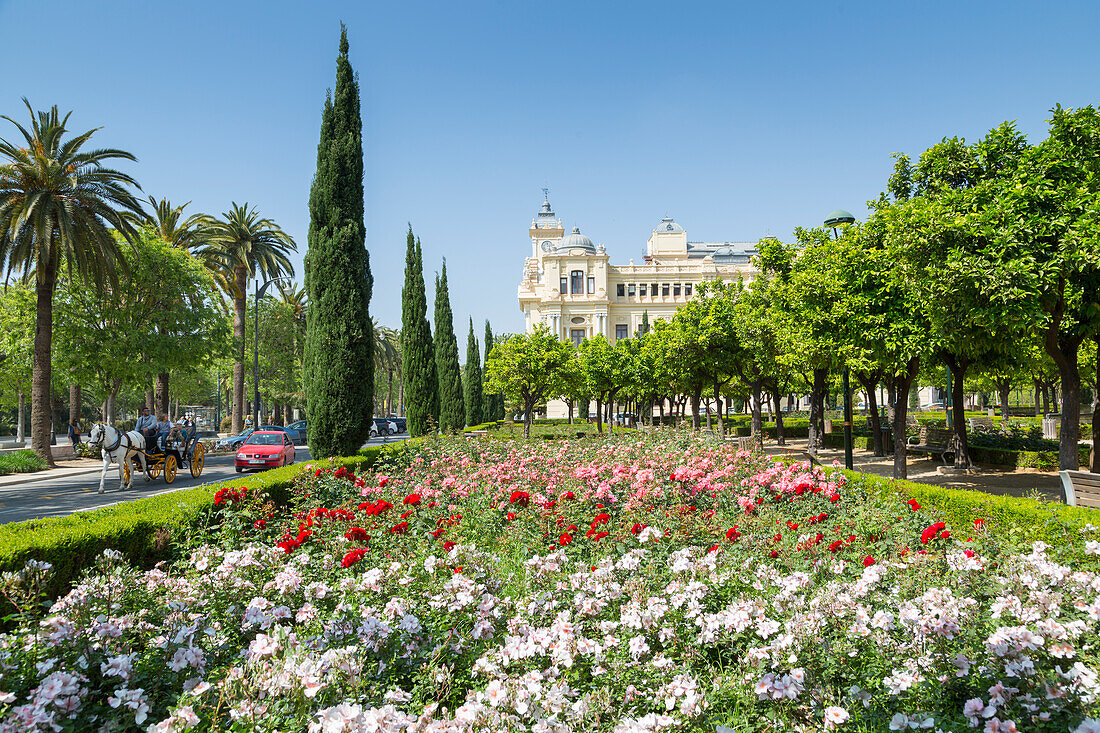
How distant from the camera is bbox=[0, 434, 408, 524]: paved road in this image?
11422 millimetres

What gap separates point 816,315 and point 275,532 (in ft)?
33.1

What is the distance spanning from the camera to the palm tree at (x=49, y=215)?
57.1ft

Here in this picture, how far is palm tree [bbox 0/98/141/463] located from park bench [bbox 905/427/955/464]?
23.8 m

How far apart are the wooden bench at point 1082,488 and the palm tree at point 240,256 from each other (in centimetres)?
3032

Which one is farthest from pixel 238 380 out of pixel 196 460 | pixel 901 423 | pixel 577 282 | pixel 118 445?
pixel 577 282

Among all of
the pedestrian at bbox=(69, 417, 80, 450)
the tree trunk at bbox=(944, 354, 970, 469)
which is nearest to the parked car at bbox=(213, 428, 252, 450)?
the pedestrian at bbox=(69, 417, 80, 450)

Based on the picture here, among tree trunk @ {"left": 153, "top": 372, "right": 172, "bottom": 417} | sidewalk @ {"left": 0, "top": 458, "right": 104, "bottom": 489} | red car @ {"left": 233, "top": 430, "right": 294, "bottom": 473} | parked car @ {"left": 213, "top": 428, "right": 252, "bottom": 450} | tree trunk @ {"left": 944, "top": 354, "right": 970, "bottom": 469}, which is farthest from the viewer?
parked car @ {"left": 213, "top": 428, "right": 252, "bottom": 450}

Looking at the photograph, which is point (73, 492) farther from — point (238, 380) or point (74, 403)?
point (238, 380)

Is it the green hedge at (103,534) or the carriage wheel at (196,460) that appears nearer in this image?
the green hedge at (103,534)

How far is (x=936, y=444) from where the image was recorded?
1933 centimetres

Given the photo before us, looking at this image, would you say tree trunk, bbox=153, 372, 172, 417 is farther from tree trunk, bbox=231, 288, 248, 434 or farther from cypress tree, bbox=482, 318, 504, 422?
cypress tree, bbox=482, 318, 504, 422

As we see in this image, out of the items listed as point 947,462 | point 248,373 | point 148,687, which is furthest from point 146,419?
point 248,373

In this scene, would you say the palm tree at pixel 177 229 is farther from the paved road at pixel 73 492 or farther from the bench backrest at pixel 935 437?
the bench backrest at pixel 935 437

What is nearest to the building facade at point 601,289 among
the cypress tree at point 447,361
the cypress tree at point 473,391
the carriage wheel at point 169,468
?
the cypress tree at point 473,391
